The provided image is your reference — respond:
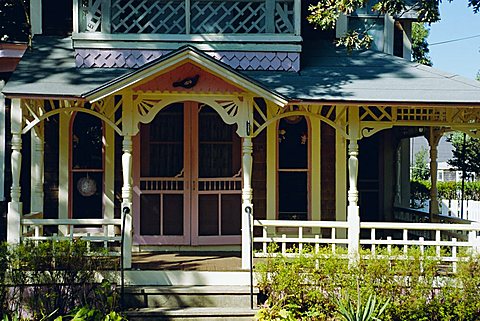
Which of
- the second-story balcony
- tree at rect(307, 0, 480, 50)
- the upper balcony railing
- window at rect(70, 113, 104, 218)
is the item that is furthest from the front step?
tree at rect(307, 0, 480, 50)

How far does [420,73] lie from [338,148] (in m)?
2.07

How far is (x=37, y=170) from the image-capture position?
444 inches

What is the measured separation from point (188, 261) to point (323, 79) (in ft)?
12.8

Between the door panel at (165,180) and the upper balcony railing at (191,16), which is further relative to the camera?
the door panel at (165,180)

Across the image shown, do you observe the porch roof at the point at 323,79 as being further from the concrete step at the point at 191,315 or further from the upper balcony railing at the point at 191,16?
the concrete step at the point at 191,315

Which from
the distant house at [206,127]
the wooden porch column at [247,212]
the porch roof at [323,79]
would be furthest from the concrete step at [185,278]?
the porch roof at [323,79]

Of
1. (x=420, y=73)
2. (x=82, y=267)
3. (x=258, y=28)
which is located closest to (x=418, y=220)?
(x=420, y=73)

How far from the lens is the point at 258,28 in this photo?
1125 centimetres

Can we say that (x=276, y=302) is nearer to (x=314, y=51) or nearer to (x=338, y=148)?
(x=338, y=148)

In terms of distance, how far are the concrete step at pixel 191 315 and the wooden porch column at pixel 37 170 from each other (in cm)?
351

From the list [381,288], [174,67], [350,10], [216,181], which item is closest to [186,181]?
[216,181]

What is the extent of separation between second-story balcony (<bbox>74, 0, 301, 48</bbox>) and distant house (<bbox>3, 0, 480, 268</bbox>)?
0.03 m

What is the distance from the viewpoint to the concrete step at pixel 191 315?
872 centimetres

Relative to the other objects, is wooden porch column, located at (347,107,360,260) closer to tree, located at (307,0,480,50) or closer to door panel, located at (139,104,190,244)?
tree, located at (307,0,480,50)
